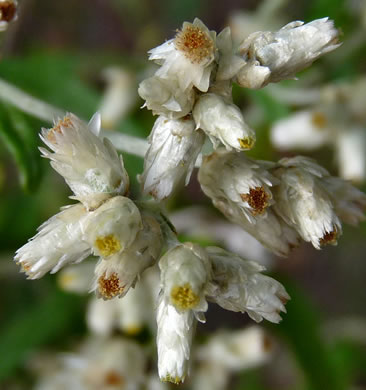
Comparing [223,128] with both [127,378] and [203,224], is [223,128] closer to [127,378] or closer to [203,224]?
[127,378]

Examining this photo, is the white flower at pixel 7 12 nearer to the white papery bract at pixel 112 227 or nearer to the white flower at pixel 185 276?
the white papery bract at pixel 112 227

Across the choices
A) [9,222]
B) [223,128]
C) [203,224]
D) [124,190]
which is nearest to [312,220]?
[223,128]

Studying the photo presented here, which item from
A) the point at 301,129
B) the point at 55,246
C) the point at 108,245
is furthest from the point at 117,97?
the point at 108,245

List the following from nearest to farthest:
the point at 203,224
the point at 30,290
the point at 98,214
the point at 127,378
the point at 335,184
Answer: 1. the point at 98,214
2. the point at 335,184
3. the point at 127,378
4. the point at 203,224
5. the point at 30,290

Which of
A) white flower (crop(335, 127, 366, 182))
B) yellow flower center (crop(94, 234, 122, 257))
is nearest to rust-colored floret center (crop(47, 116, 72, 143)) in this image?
yellow flower center (crop(94, 234, 122, 257))

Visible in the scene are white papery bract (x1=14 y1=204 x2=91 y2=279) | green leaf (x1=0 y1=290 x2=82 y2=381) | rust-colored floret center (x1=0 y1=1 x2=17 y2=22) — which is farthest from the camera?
green leaf (x1=0 y1=290 x2=82 y2=381)

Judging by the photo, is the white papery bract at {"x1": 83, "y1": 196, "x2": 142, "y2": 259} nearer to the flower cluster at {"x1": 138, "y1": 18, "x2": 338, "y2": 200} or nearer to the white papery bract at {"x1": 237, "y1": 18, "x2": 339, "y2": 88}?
the flower cluster at {"x1": 138, "y1": 18, "x2": 338, "y2": 200}

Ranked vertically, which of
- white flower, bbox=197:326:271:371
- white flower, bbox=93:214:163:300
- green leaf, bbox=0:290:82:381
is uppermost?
white flower, bbox=93:214:163:300

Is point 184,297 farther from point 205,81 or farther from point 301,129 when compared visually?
point 301,129
